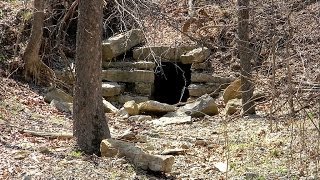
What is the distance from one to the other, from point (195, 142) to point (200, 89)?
4.63 meters

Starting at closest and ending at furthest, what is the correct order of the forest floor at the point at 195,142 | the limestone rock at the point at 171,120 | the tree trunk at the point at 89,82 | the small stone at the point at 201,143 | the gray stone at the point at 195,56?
1. the forest floor at the point at 195,142
2. the tree trunk at the point at 89,82
3. the small stone at the point at 201,143
4. the limestone rock at the point at 171,120
5. the gray stone at the point at 195,56

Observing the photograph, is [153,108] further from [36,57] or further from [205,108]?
[36,57]

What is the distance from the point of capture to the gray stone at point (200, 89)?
13.1m

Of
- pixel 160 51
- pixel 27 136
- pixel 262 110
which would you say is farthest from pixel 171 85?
pixel 27 136

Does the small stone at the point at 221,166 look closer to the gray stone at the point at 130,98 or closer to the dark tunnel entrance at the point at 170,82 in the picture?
the gray stone at the point at 130,98

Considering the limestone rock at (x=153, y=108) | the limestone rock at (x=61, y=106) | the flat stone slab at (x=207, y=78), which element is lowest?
the limestone rock at (x=153, y=108)

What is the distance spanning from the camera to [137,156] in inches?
263

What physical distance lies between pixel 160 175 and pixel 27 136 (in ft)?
8.93

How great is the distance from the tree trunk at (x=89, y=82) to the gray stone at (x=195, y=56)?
654 cm

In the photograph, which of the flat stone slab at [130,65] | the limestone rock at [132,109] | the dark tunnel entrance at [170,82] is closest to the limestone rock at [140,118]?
the limestone rock at [132,109]

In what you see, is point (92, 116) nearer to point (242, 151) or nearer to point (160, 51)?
point (242, 151)

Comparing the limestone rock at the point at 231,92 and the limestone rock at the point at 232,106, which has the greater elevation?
the limestone rock at the point at 231,92

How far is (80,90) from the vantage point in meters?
7.09

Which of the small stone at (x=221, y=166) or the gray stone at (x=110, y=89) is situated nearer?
the small stone at (x=221, y=166)
